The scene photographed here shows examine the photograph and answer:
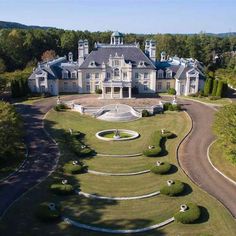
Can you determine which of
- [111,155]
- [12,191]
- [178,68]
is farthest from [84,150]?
[178,68]

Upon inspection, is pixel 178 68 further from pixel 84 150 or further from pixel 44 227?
pixel 44 227

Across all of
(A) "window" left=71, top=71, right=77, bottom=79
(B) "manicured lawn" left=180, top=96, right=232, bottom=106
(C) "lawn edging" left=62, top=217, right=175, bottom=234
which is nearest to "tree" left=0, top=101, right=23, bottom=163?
(C) "lawn edging" left=62, top=217, right=175, bottom=234

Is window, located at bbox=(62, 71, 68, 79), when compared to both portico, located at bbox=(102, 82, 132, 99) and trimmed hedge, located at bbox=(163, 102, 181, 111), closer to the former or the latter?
portico, located at bbox=(102, 82, 132, 99)

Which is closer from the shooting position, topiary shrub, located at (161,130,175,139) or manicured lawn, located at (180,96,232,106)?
topiary shrub, located at (161,130,175,139)

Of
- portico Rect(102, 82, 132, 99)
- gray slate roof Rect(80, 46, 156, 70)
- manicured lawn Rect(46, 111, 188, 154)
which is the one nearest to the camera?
manicured lawn Rect(46, 111, 188, 154)

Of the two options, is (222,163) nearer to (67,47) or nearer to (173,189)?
(173,189)

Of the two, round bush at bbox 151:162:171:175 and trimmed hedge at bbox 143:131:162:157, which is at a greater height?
trimmed hedge at bbox 143:131:162:157

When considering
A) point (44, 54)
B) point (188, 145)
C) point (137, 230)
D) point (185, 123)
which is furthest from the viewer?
point (44, 54)

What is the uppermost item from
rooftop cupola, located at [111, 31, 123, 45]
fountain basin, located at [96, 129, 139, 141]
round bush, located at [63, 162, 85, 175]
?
rooftop cupola, located at [111, 31, 123, 45]
